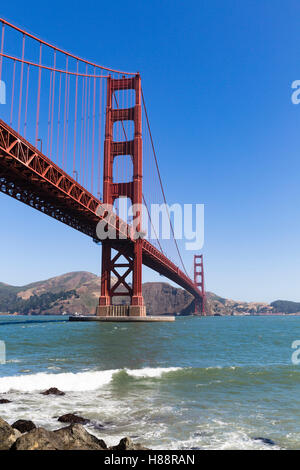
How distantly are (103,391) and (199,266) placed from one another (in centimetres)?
12560

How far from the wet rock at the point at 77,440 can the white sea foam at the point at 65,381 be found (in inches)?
213

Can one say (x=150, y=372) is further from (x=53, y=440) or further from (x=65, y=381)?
(x=53, y=440)

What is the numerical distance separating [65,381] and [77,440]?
6.61 meters

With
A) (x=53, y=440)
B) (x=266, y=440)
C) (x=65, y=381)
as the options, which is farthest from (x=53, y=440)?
(x=65, y=381)

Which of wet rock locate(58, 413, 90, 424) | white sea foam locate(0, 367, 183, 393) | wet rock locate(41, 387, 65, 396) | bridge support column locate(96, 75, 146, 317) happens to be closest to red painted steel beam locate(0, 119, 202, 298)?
bridge support column locate(96, 75, 146, 317)

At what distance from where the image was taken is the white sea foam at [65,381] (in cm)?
1159

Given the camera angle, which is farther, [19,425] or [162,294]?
[162,294]

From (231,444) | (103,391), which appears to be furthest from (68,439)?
(103,391)

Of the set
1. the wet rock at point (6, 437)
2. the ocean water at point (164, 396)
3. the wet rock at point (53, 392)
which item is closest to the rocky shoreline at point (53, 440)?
the wet rock at point (6, 437)

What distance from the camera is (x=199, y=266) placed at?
135 metres

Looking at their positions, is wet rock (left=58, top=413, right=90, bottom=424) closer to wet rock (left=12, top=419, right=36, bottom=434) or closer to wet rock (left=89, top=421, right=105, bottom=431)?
wet rock (left=89, top=421, right=105, bottom=431)

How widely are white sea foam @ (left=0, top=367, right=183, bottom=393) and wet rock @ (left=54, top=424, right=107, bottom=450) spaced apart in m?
5.42

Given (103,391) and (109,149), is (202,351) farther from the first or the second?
(109,149)

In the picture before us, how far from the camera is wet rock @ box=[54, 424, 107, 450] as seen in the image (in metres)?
5.77
